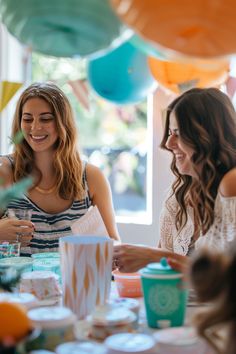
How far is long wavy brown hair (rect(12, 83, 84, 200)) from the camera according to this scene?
216 centimetres

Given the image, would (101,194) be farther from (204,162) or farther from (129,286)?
(129,286)

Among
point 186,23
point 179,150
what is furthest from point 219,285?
point 179,150

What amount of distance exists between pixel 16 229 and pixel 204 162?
2.04 feet

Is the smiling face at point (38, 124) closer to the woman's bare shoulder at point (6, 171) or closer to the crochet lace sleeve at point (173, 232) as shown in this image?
the woman's bare shoulder at point (6, 171)

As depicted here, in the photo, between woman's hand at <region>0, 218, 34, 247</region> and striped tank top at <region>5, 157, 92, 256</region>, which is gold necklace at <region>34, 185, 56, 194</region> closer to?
striped tank top at <region>5, 157, 92, 256</region>

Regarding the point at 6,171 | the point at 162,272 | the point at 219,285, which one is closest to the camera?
the point at 219,285

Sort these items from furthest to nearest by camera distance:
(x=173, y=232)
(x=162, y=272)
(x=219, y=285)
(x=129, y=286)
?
(x=173, y=232) → (x=129, y=286) → (x=162, y=272) → (x=219, y=285)

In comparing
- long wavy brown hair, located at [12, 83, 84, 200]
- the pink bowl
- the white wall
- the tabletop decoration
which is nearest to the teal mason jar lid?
the tabletop decoration

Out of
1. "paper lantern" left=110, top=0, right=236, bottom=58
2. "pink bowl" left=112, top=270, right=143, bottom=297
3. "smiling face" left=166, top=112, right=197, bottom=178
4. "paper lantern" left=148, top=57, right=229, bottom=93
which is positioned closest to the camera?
"paper lantern" left=110, top=0, right=236, bottom=58

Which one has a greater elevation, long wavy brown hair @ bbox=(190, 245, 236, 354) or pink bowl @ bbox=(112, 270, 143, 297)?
long wavy brown hair @ bbox=(190, 245, 236, 354)

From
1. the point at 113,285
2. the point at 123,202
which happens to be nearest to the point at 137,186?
the point at 123,202

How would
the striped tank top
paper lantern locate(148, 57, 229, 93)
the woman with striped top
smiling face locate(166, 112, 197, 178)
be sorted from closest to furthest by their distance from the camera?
paper lantern locate(148, 57, 229, 93) < smiling face locate(166, 112, 197, 178) < the striped tank top < the woman with striped top

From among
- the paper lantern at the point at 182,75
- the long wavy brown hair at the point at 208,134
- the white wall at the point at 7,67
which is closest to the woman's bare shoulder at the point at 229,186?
the long wavy brown hair at the point at 208,134

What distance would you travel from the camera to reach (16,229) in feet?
5.61
